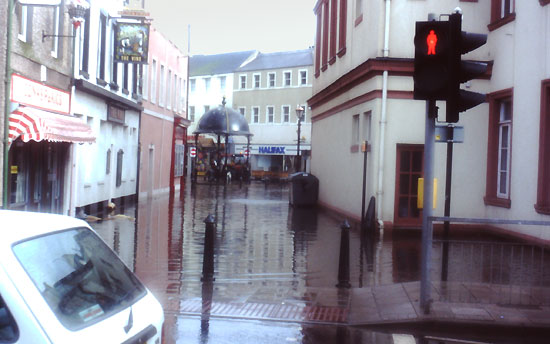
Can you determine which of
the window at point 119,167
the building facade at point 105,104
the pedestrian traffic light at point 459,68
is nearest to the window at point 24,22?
the building facade at point 105,104

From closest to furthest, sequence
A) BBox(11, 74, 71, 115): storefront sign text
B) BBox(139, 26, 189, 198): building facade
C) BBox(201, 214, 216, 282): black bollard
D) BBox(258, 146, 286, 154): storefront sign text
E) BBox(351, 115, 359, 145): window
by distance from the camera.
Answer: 1. BBox(201, 214, 216, 282): black bollard
2. BBox(11, 74, 71, 115): storefront sign text
3. BBox(351, 115, 359, 145): window
4. BBox(139, 26, 189, 198): building facade
5. BBox(258, 146, 286, 154): storefront sign text

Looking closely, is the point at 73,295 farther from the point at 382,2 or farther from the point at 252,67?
the point at 252,67

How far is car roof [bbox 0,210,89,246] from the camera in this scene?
3.04 meters

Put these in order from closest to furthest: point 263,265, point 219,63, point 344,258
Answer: point 344,258 → point 263,265 → point 219,63

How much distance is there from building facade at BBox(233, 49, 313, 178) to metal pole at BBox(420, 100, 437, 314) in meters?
52.0

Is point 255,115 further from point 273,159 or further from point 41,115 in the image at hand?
point 41,115

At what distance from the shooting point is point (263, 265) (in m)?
11.8

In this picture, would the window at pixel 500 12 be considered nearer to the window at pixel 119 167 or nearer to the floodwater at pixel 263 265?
the floodwater at pixel 263 265

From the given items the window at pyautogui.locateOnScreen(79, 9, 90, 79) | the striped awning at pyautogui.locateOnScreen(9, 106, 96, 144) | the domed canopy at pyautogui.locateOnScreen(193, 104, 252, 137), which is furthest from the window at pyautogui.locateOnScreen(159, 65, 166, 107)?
the striped awning at pyautogui.locateOnScreen(9, 106, 96, 144)

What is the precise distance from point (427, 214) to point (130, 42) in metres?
17.5

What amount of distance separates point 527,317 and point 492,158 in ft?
33.4

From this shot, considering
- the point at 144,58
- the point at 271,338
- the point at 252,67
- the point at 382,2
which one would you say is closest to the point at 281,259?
the point at 271,338

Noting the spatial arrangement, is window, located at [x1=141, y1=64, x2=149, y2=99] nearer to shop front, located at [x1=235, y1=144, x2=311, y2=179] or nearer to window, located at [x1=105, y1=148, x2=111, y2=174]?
window, located at [x1=105, y1=148, x2=111, y2=174]

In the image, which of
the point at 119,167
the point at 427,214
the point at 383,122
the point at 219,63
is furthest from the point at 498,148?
the point at 219,63
